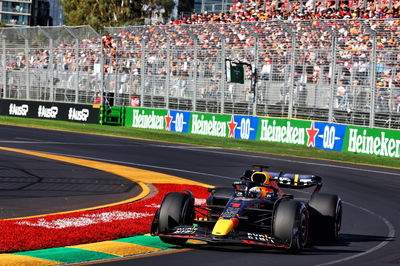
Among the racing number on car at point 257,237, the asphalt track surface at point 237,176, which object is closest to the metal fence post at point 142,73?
the asphalt track surface at point 237,176

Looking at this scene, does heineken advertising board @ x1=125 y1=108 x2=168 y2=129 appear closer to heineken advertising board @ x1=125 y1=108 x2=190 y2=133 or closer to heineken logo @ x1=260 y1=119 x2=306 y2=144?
heineken advertising board @ x1=125 y1=108 x2=190 y2=133

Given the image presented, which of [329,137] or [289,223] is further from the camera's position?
[329,137]

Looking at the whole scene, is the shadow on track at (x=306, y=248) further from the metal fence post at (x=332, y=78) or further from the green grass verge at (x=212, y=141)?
the metal fence post at (x=332, y=78)

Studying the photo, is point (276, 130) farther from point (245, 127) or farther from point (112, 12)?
point (112, 12)

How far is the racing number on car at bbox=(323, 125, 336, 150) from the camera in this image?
28234 mm

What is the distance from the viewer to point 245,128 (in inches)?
1254

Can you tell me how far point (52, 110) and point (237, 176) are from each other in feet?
75.9

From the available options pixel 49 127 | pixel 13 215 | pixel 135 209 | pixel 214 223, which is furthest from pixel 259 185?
pixel 49 127

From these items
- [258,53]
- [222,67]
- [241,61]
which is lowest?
[222,67]

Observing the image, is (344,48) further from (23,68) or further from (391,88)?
(23,68)

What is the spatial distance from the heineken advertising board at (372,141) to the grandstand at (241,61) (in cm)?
49

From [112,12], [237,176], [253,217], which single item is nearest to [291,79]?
[237,176]

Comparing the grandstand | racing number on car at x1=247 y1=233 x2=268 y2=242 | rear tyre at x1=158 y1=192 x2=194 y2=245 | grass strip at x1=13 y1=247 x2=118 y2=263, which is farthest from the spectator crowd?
grass strip at x1=13 y1=247 x2=118 y2=263

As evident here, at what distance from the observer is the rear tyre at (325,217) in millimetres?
11102
